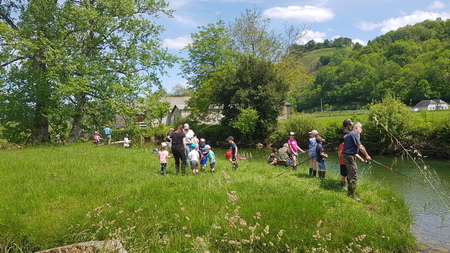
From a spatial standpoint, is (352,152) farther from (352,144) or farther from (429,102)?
(429,102)

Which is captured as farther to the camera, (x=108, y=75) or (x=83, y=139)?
(x=83, y=139)

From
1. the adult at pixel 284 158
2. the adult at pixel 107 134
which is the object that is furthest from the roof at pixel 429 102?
the adult at pixel 107 134

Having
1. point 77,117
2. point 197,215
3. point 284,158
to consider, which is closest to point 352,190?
point 197,215

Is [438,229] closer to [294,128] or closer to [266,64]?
[294,128]

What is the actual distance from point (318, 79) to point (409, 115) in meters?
115

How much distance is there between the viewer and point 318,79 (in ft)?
445

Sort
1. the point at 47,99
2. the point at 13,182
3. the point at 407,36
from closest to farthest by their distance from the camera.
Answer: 1. the point at 13,182
2. the point at 47,99
3. the point at 407,36

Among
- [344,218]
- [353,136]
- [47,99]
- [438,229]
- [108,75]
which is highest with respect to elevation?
[108,75]

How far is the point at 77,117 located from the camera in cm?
2453

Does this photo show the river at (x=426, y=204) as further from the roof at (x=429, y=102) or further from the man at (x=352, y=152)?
the roof at (x=429, y=102)

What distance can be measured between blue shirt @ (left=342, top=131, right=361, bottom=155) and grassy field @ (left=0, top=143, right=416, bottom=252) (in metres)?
1.23

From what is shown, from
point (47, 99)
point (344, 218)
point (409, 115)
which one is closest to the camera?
point (344, 218)

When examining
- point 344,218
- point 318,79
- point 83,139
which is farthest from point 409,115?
point 318,79

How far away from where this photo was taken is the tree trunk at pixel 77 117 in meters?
23.8
